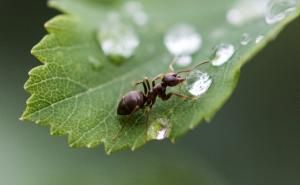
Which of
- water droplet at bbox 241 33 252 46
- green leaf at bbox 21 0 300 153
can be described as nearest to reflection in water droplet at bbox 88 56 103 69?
green leaf at bbox 21 0 300 153

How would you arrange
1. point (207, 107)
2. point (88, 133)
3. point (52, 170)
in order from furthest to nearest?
point (52, 170), point (88, 133), point (207, 107)

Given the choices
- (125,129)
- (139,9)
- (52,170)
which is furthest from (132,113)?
(52,170)

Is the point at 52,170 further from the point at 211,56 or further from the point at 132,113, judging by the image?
the point at 211,56

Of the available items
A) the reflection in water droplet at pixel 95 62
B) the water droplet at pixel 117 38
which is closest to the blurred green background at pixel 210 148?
the water droplet at pixel 117 38

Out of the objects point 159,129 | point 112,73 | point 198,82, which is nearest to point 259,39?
point 198,82

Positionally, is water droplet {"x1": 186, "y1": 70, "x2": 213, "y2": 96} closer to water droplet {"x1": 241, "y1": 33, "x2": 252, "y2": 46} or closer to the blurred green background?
water droplet {"x1": 241, "y1": 33, "x2": 252, "y2": 46}

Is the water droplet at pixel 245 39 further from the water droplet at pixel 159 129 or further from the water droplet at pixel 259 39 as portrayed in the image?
the water droplet at pixel 159 129
